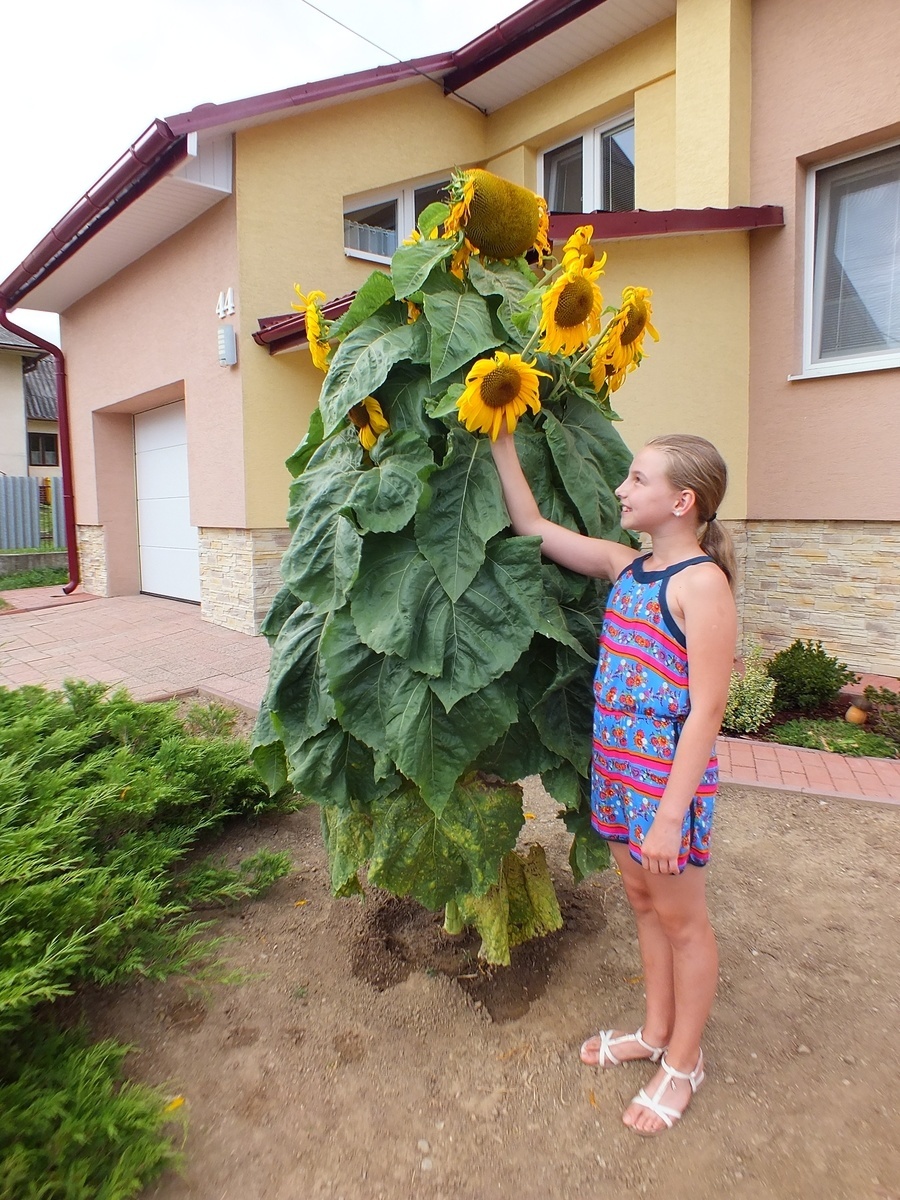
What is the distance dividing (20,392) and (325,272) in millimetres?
17078

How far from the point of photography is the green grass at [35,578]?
42.9 feet

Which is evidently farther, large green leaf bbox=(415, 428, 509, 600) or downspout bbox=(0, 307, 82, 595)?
downspout bbox=(0, 307, 82, 595)

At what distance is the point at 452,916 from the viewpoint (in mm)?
2244

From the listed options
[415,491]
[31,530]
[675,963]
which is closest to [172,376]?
[415,491]

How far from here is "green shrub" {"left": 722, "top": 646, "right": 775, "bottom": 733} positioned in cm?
480

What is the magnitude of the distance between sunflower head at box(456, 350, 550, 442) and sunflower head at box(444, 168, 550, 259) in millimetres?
339

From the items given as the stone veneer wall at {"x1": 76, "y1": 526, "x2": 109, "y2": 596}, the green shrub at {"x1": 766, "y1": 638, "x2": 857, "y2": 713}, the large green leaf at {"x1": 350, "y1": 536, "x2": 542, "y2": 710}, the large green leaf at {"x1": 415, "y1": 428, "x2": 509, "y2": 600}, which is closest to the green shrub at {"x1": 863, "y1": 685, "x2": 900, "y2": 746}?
the green shrub at {"x1": 766, "y1": 638, "x2": 857, "y2": 713}

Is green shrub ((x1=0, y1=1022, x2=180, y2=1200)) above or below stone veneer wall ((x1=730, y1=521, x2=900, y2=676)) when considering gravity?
below

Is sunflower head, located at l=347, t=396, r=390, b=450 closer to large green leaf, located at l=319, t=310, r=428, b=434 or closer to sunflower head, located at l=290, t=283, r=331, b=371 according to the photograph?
large green leaf, located at l=319, t=310, r=428, b=434

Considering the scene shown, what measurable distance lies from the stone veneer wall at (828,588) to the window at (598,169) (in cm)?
417

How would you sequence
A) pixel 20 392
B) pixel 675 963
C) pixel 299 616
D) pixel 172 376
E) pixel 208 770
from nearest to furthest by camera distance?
pixel 675 963 < pixel 299 616 < pixel 208 770 < pixel 172 376 < pixel 20 392

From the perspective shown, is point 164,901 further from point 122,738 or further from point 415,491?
point 415,491

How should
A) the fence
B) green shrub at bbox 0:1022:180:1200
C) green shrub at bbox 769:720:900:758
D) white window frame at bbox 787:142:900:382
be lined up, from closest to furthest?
green shrub at bbox 0:1022:180:1200
green shrub at bbox 769:720:900:758
white window frame at bbox 787:142:900:382
the fence

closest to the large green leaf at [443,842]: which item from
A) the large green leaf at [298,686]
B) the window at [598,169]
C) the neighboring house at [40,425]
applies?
the large green leaf at [298,686]
